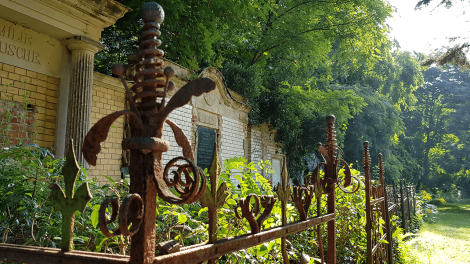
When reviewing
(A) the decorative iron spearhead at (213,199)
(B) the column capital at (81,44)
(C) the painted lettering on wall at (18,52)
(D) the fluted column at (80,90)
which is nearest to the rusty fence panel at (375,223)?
(A) the decorative iron spearhead at (213,199)

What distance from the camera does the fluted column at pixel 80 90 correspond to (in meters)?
4.77

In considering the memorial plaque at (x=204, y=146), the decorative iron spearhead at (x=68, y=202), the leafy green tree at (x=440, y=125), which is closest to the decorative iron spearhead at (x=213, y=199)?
the decorative iron spearhead at (x=68, y=202)

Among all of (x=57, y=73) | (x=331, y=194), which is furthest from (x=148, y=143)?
(x=57, y=73)

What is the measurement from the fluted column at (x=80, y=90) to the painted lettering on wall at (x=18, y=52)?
51cm

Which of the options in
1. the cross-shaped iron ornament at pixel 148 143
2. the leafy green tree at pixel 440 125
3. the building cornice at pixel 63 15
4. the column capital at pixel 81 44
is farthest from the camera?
the leafy green tree at pixel 440 125

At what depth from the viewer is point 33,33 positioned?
15.5ft

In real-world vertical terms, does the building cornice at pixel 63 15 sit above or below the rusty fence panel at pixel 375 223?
above

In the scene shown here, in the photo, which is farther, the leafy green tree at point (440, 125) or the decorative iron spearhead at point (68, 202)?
the leafy green tree at point (440, 125)

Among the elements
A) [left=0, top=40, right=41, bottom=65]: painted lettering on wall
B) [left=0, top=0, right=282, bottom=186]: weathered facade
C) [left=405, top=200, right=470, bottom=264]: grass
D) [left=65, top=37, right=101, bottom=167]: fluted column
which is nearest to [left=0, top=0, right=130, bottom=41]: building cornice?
[left=0, top=0, right=282, bottom=186]: weathered facade

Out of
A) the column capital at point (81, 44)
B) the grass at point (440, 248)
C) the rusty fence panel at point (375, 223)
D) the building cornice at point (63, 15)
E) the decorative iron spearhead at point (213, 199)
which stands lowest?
the grass at point (440, 248)

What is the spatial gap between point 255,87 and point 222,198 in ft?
33.0

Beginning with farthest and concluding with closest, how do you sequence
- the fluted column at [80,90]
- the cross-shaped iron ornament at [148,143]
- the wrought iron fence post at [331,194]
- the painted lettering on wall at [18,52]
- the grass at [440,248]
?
the grass at [440,248], the fluted column at [80,90], the painted lettering on wall at [18,52], the wrought iron fence post at [331,194], the cross-shaped iron ornament at [148,143]

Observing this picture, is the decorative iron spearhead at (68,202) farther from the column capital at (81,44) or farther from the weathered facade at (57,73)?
the column capital at (81,44)

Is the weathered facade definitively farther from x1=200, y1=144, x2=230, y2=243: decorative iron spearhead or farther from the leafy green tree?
the leafy green tree
